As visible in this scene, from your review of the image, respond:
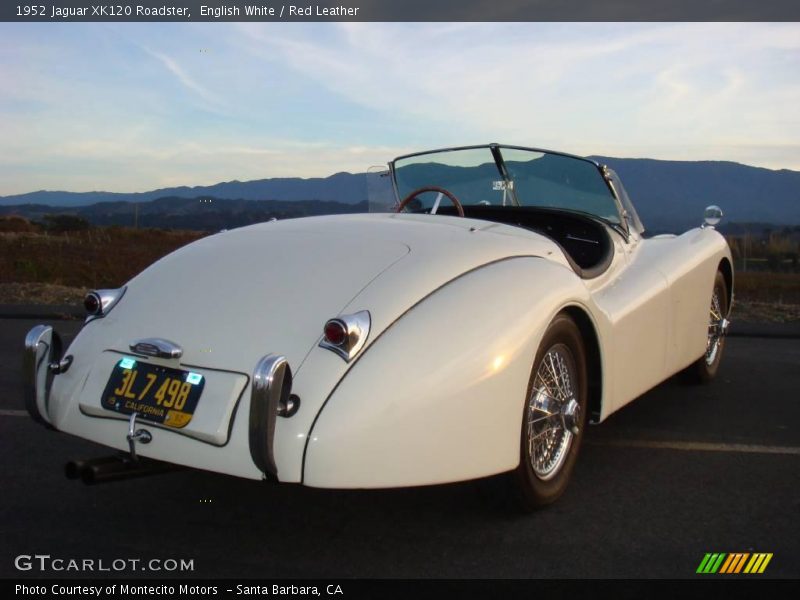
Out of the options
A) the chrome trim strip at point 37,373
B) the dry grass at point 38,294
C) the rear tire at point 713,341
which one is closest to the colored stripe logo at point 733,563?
the chrome trim strip at point 37,373

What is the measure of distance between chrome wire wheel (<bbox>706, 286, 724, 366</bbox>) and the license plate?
12.3 feet

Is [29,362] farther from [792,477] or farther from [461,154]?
[792,477]

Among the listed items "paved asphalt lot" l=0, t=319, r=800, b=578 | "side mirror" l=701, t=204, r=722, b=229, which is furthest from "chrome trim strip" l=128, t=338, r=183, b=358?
"side mirror" l=701, t=204, r=722, b=229

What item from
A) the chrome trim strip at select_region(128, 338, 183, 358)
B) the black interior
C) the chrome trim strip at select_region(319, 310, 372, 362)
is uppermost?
the black interior

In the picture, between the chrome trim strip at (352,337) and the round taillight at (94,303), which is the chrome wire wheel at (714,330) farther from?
the round taillight at (94,303)

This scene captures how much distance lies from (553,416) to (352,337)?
1.01m

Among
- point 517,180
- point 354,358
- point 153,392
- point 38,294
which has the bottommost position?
point 38,294

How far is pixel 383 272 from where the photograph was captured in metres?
2.98

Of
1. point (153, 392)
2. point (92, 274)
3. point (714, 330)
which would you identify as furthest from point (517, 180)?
point (92, 274)

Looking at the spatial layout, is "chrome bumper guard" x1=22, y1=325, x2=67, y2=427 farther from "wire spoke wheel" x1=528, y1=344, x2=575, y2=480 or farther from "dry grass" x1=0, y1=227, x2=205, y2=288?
"dry grass" x1=0, y1=227, x2=205, y2=288

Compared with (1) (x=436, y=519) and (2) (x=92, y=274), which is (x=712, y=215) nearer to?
(1) (x=436, y=519)

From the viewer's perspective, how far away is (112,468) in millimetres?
2732

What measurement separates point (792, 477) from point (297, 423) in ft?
7.67

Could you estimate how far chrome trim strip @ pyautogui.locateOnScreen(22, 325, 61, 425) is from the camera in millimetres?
3061
